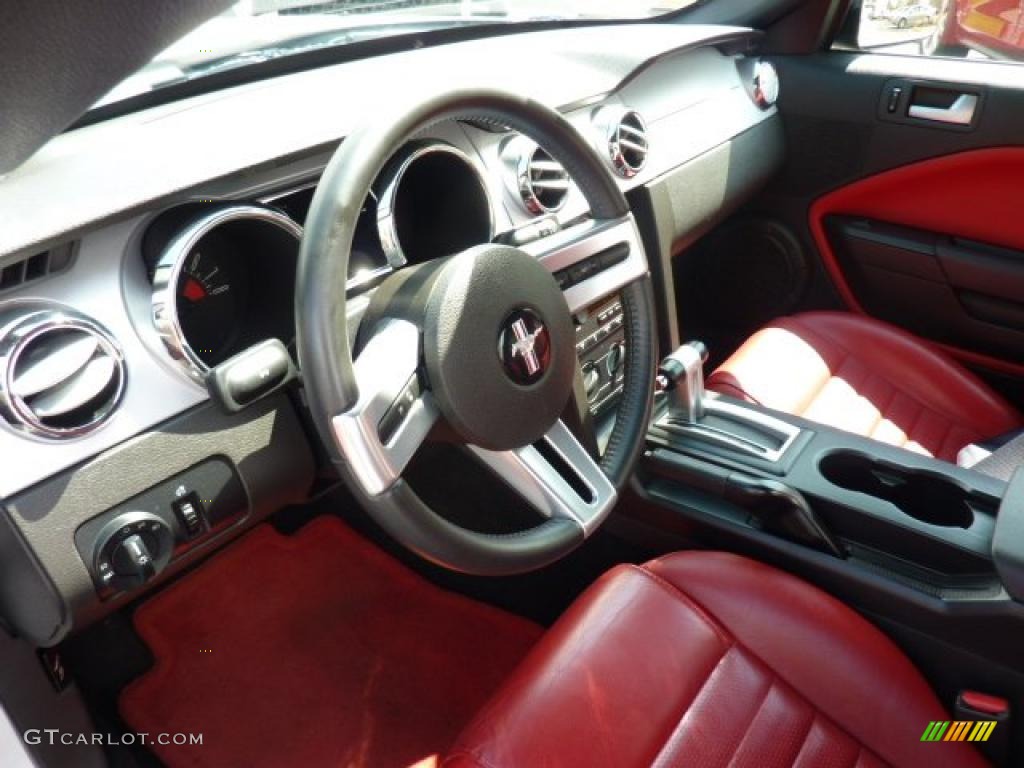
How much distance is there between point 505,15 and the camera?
200 cm

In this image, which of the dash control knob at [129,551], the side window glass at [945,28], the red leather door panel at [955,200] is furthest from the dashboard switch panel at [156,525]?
the side window glass at [945,28]

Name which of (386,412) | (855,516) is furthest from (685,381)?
(386,412)

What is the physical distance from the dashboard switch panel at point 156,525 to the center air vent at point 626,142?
35.3 inches

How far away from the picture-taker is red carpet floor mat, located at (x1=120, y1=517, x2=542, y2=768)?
1698 mm

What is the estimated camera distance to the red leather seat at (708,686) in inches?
40.1

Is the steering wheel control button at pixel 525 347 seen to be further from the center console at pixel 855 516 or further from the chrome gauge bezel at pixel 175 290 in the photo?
the center console at pixel 855 516

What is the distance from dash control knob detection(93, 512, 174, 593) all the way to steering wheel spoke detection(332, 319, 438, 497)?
0.31 meters

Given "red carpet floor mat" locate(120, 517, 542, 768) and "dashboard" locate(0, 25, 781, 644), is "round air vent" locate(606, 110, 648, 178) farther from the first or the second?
"red carpet floor mat" locate(120, 517, 542, 768)

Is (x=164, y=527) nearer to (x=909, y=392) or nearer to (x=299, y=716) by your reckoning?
(x=299, y=716)

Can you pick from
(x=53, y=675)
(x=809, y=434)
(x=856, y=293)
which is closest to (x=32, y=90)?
(x=53, y=675)

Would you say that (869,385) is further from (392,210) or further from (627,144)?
(392,210)

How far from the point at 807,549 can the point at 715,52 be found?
1235 millimetres

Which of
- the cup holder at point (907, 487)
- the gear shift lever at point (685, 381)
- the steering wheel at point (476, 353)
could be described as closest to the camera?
the steering wheel at point (476, 353)

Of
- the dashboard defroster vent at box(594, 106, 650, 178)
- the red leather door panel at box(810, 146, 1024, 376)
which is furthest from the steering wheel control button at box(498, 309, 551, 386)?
the red leather door panel at box(810, 146, 1024, 376)
